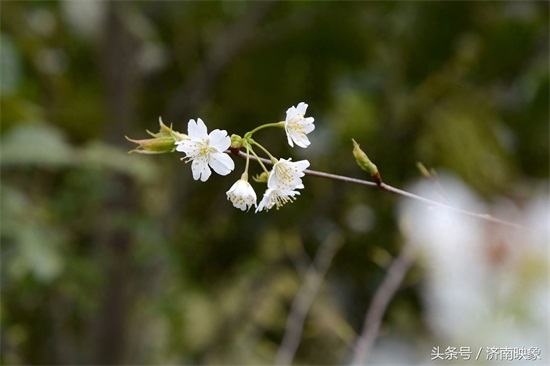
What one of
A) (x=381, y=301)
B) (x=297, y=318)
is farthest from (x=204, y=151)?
(x=297, y=318)

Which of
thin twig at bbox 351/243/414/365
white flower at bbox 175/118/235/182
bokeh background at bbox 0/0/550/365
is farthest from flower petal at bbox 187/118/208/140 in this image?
bokeh background at bbox 0/0/550/365

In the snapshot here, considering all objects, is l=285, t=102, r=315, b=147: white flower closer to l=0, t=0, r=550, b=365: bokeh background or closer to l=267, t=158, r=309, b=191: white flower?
l=267, t=158, r=309, b=191: white flower

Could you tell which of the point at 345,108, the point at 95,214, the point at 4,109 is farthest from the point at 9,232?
the point at 345,108

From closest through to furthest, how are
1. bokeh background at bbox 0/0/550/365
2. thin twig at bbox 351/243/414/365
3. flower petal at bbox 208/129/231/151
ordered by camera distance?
flower petal at bbox 208/129/231/151, thin twig at bbox 351/243/414/365, bokeh background at bbox 0/0/550/365

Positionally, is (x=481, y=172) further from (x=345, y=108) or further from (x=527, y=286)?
(x=527, y=286)

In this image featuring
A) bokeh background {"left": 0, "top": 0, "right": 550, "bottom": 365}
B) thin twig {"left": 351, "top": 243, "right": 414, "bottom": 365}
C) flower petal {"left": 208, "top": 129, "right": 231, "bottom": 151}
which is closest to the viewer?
flower petal {"left": 208, "top": 129, "right": 231, "bottom": 151}

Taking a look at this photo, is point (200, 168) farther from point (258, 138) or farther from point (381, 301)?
point (258, 138)

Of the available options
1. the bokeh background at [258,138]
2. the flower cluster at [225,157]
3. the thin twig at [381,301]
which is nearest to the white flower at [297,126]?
the flower cluster at [225,157]
